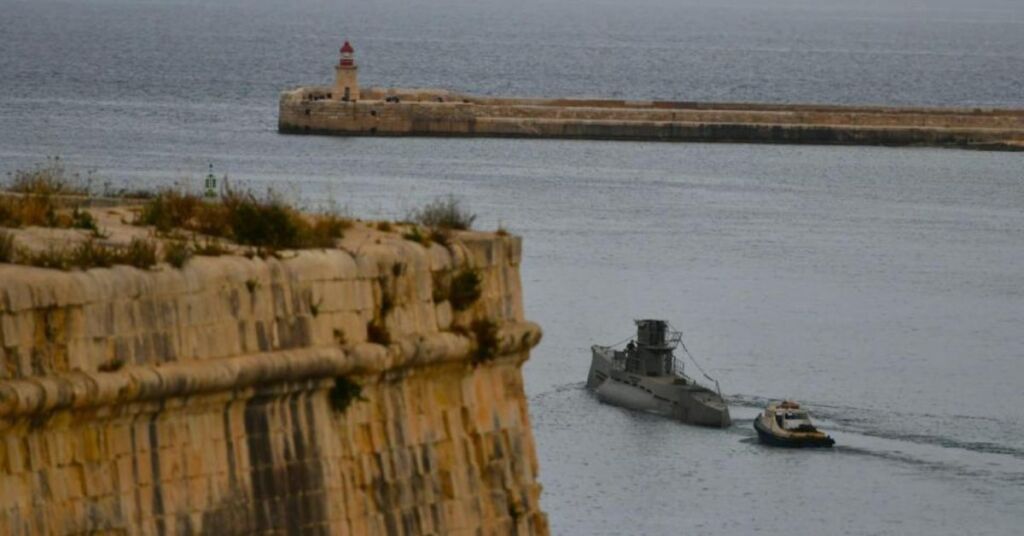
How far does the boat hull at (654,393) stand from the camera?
41.3 meters

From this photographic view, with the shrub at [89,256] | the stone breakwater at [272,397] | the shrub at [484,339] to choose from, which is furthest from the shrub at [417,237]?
the shrub at [89,256]

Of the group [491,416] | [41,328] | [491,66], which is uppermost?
[41,328]

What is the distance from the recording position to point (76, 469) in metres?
10.3

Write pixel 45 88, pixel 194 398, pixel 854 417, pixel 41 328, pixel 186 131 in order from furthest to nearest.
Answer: pixel 45 88 → pixel 186 131 → pixel 854 417 → pixel 194 398 → pixel 41 328

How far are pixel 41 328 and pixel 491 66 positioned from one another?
128816 millimetres

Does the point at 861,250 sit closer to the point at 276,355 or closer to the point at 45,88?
the point at 45,88

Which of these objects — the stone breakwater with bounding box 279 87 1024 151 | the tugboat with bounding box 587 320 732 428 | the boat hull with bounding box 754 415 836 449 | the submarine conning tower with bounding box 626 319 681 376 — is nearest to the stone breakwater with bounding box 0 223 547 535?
the boat hull with bounding box 754 415 836 449

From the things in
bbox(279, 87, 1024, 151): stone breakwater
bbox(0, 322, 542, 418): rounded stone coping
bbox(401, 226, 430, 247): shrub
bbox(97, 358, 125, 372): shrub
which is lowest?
bbox(279, 87, 1024, 151): stone breakwater

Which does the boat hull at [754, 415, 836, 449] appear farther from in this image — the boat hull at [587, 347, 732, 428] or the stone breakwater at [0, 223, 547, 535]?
the stone breakwater at [0, 223, 547, 535]

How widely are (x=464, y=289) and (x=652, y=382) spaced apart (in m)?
30.8

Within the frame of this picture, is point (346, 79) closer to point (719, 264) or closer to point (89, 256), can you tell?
point (719, 264)

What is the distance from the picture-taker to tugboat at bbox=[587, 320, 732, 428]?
136 feet

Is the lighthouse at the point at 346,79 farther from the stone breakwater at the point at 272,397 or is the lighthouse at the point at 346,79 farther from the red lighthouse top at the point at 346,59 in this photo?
the stone breakwater at the point at 272,397

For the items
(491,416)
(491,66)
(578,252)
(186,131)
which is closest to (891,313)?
(578,252)
